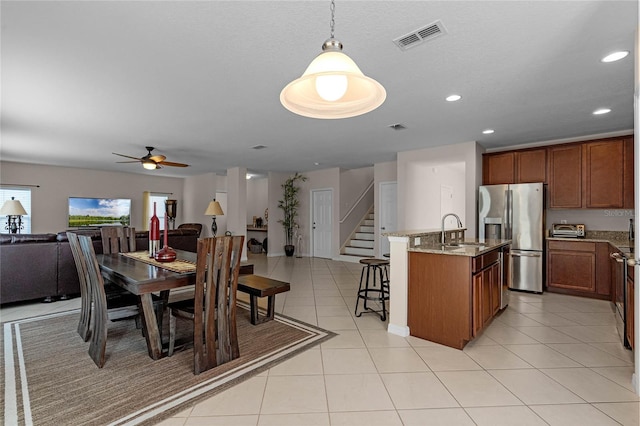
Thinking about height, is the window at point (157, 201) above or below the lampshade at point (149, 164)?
below

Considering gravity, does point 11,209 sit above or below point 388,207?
below

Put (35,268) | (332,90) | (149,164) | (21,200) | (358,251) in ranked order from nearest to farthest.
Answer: (332,90), (35,268), (149,164), (21,200), (358,251)

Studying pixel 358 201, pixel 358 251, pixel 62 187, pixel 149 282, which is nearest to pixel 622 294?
pixel 149 282

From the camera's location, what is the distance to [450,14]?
185 centimetres

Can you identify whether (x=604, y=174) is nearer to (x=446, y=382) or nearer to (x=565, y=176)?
(x=565, y=176)

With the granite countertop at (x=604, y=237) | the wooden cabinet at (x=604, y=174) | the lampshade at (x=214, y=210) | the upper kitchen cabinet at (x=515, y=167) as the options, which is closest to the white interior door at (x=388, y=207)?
the upper kitchen cabinet at (x=515, y=167)

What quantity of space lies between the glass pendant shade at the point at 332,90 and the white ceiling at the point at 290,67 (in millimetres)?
657

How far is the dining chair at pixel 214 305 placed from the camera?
Answer: 227 centimetres

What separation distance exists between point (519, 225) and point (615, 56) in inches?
114

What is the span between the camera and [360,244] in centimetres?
780

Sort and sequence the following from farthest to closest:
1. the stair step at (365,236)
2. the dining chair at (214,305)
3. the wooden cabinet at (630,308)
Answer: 1. the stair step at (365,236)
2. the wooden cabinet at (630,308)
3. the dining chair at (214,305)

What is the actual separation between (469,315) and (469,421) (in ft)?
3.49

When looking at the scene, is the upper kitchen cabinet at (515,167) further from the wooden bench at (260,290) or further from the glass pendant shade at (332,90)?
the glass pendant shade at (332,90)

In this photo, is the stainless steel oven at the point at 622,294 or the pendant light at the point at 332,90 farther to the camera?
the stainless steel oven at the point at 622,294
